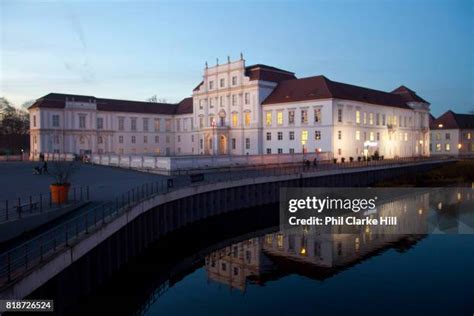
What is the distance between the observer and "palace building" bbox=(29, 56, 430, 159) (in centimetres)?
6322

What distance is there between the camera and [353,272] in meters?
21.3

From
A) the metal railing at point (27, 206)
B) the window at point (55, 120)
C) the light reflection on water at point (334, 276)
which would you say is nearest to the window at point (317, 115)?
the light reflection on water at point (334, 276)

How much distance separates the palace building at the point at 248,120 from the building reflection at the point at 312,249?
28517 mm

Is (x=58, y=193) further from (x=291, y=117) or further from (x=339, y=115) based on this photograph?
(x=291, y=117)

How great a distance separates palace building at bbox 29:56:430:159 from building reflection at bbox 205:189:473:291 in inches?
1123

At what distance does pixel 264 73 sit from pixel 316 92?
1141cm

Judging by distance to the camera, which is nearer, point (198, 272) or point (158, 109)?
point (198, 272)

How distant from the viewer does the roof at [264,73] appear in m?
70.3

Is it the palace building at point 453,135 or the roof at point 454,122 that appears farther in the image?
the roof at point 454,122

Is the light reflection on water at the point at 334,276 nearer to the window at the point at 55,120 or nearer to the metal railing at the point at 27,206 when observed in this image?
the metal railing at the point at 27,206

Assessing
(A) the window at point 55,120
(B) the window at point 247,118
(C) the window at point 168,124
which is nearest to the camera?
(B) the window at point 247,118

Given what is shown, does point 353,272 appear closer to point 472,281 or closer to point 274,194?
point 472,281

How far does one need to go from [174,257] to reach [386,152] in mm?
59595

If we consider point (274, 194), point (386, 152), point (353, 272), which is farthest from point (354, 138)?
point (353, 272)
